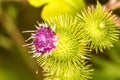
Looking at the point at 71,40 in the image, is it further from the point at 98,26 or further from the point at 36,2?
the point at 36,2

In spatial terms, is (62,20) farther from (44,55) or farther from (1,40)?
(1,40)

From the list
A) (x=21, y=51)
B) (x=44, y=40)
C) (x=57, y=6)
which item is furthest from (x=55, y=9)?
(x=21, y=51)

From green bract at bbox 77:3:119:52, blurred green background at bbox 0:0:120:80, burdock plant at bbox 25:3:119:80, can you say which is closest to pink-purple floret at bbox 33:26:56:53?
burdock plant at bbox 25:3:119:80

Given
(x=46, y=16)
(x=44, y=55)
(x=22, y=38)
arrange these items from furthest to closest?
1. (x=22, y=38)
2. (x=46, y=16)
3. (x=44, y=55)

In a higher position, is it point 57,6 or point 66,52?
point 57,6

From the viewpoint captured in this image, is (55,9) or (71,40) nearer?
(71,40)

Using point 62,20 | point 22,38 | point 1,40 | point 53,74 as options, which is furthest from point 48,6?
point 1,40
